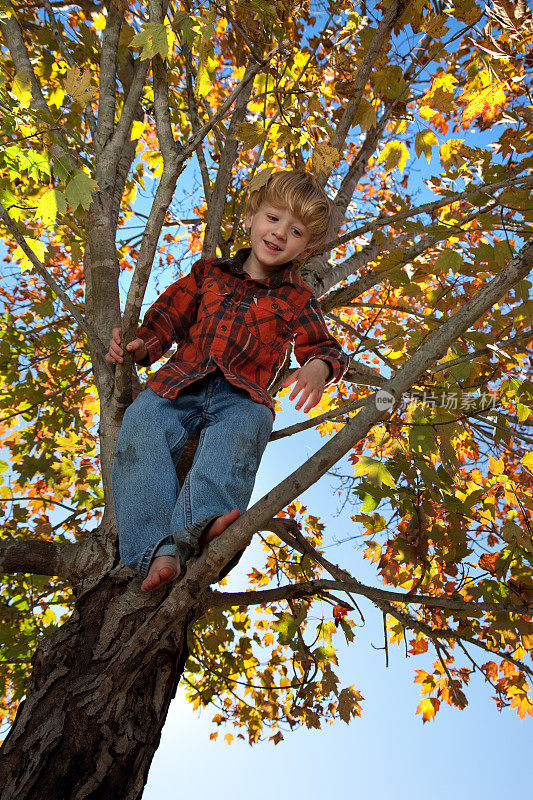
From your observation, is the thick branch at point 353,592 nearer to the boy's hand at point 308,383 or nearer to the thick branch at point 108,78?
the boy's hand at point 308,383

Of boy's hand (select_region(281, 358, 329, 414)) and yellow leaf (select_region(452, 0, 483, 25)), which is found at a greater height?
yellow leaf (select_region(452, 0, 483, 25))

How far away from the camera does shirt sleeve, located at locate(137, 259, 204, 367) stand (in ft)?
7.28

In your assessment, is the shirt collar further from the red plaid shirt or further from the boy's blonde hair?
the boy's blonde hair

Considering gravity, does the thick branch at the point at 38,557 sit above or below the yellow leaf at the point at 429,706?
below

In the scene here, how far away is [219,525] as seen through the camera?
1.59 m

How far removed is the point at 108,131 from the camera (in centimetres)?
286

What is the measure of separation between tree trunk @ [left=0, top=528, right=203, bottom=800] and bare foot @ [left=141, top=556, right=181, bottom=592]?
0.09m

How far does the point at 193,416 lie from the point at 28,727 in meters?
1.08

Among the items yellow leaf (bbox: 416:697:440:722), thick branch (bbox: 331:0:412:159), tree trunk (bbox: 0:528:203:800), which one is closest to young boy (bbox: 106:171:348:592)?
tree trunk (bbox: 0:528:203:800)

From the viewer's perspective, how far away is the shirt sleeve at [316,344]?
2057mm

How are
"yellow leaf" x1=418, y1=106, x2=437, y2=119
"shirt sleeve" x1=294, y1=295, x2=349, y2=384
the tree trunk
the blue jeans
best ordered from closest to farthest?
the tree trunk < the blue jeans < "shirt sleeve" x1=294, y1=295, x2=349, y2=384 < "yellow leaf" x1=418, y1=106, x2=437, y2=119

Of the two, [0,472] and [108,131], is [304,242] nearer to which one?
[108,131]

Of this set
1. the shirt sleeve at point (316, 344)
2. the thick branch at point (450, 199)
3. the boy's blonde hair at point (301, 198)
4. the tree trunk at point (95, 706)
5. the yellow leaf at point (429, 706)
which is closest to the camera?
the tree trunk at point (95, 706)

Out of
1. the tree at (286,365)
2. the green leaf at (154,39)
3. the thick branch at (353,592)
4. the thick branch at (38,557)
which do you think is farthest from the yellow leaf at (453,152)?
the thick branch at (38,557)
